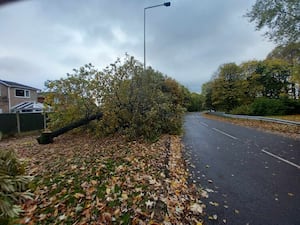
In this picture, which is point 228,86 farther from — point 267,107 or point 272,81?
point 267,107

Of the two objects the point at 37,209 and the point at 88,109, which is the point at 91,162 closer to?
the point at 37,209

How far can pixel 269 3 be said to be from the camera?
1030cm

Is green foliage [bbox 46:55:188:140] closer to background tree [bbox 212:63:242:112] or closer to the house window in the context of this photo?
the house window

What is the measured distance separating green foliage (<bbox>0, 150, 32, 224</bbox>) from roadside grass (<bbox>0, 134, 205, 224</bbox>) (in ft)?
0.68

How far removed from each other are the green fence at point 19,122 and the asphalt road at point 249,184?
41.7ft

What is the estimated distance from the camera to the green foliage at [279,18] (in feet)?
31.8

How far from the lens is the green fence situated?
39.8 feet

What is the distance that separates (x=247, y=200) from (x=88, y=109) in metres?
8.85

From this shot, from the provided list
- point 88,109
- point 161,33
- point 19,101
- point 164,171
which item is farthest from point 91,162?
point 19,101

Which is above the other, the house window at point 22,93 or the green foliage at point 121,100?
the house window at point 22,93

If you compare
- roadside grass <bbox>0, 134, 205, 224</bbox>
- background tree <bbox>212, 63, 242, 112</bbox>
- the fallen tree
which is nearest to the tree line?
background tree <bbox>212, 63, 242, 112</bbox>

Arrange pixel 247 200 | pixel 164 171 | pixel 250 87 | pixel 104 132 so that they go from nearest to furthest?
pixel 247 200 < pixel 164 171 < pixel 104 132 < pixel 250 87

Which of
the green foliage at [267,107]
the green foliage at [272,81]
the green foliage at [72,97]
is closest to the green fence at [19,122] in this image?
the green foliage at [72,97]

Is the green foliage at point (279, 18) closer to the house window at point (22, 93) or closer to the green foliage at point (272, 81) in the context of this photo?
the green foliage at point (272, 81)
